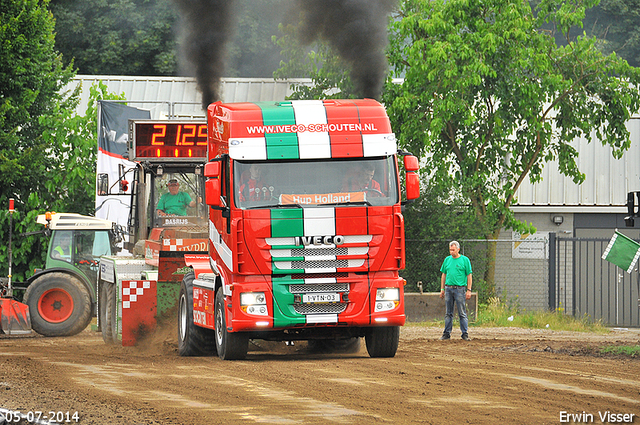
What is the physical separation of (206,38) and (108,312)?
240 inches

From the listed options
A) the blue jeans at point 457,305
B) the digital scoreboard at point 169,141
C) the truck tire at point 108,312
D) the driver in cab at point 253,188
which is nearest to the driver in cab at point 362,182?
the driver in cab at point 253,188

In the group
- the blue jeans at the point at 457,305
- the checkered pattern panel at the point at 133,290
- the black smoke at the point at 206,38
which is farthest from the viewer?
the black smoke at the point at 206,38

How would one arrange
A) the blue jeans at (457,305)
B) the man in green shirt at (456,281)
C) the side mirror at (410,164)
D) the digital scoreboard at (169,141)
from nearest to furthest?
the side mirror at (410,164), the digital scoreboard at (169,141), the blue jeans at (457,305), the man in green shirt at (456,281)

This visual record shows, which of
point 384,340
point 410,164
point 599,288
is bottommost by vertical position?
point 384,340

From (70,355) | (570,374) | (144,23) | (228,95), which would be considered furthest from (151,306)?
(144,23)

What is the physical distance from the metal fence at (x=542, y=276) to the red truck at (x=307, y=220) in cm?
1082

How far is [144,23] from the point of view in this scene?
43.2 meters

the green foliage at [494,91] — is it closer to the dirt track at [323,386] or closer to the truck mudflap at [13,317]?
the dirt track at [323,386]

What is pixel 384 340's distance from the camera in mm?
12891

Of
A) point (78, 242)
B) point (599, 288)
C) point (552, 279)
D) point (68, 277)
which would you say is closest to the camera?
point (68, 277)

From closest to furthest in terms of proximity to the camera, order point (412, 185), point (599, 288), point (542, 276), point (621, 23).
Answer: point (412, 185) < point (542, 276) < point (599, 288) < point (621, 23)

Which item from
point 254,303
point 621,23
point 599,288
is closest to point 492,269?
point 599,288

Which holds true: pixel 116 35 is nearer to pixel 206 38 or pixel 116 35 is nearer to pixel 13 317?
pixel 206 38

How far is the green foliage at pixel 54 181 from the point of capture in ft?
80.7
